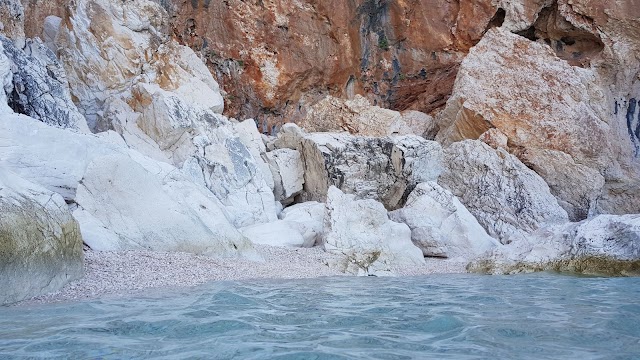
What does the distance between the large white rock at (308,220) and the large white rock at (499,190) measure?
4.16 m

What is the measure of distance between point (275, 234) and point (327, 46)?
10.3m

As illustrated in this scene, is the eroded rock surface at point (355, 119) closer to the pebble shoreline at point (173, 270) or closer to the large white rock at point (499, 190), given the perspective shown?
the large white rock at point (499, 190)

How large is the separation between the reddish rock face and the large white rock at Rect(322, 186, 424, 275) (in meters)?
8.58

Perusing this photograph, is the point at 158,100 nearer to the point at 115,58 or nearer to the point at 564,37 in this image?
the point at 115,58

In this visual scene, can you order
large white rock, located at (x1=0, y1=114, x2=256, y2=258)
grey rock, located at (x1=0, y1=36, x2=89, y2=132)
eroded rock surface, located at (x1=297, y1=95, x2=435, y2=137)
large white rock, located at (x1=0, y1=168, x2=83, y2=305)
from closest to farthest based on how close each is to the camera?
large white rock, located at (x1=0, y1=168, x2=83, y2=305)
large white rock, located at (x1=0, y1=114, x2=256, y2=258)
grey rock, located at (x1=0, y1=36, x2=89, y2=132)
eroded rock surface, located at (x1=297, y1=95, x2=435, y2=137)

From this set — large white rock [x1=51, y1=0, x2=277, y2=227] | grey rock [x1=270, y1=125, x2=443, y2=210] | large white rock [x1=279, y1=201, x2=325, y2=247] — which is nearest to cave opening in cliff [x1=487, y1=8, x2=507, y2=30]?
grey rock [x1=270, y1=125, x2=443, y2=210]

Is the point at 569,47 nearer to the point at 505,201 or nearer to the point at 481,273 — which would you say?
the point at 505,201

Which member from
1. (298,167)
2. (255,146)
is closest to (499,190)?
(298,167)

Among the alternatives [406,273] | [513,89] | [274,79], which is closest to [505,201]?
[513,89]

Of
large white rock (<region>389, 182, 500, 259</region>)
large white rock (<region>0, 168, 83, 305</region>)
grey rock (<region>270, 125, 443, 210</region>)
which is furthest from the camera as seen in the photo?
grey rock (<region>270, 125, 443, 210</region>)

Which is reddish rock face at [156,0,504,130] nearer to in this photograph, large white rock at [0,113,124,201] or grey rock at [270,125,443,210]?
grey rock at [270,125,443,210]

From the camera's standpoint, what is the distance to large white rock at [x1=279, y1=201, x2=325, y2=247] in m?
11.3

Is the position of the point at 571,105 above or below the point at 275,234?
above

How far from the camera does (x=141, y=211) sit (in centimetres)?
815
